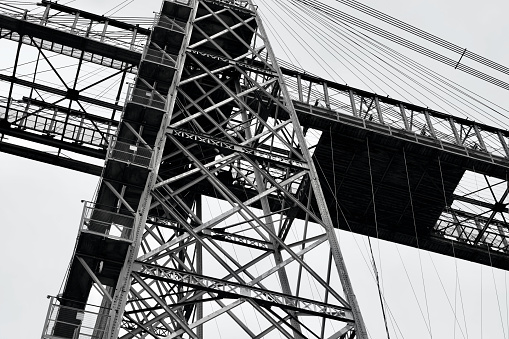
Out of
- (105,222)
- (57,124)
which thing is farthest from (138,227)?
(57,124)

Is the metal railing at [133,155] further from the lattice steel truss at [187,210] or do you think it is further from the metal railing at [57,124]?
the metal railing at [57,124]

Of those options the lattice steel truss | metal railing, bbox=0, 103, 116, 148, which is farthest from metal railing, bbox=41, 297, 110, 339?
metal railing, bbox=0, 103, 116, 148

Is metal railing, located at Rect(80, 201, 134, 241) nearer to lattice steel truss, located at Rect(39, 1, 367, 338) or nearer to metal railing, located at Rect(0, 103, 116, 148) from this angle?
lattice steel truss, located at Rect(39, 1, 367, 338)

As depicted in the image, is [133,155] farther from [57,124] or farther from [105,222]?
[57,124]

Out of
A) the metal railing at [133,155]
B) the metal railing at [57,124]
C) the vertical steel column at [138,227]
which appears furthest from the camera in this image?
the metal railing at [57,124]

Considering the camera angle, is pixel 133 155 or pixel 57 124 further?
pixel 57 124

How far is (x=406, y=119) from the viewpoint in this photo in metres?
34.8

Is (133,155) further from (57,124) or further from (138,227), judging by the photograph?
(57,124)

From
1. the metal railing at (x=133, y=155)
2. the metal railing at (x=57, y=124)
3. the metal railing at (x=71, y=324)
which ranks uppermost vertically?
the metal railing at (x=57, y=124)

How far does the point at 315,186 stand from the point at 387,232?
48.9 ft

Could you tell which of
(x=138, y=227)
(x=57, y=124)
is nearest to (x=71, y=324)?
(x=138, y=227)

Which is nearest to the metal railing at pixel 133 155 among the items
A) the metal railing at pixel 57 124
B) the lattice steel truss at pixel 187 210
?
the lattice steel truss at pixel 187 210

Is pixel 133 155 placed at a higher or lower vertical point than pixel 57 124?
lower

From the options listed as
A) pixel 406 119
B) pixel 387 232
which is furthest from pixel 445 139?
pixel 387 232
